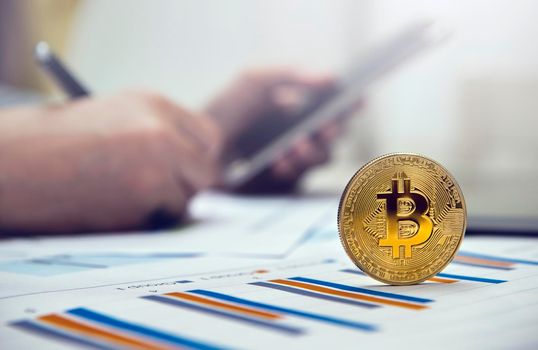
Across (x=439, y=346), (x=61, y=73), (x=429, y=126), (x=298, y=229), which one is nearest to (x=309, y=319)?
(x=439, y=346)

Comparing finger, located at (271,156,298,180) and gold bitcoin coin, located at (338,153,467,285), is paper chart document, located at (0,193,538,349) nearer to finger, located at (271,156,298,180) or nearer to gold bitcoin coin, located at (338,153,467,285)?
gold bitcoin coin, located at (338,153,467,285)

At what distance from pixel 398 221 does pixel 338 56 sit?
1.58 metres

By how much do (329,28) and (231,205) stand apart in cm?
107

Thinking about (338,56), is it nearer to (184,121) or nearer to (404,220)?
(184,121)

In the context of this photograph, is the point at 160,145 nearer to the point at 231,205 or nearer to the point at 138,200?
the point at 138,200

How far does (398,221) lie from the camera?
1.37ft

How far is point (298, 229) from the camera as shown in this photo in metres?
0.74

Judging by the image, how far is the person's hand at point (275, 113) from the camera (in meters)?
1.20

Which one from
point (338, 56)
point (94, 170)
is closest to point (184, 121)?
point (94, 170)

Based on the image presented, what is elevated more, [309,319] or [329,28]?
[329,28]

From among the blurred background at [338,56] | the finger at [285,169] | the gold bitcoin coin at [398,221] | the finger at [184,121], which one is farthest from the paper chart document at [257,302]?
the blurred background at [338,56]

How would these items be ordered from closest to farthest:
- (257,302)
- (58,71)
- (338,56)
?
(257,302), (58,71), (338,56)

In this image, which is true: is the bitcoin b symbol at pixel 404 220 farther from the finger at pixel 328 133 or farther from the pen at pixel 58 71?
the finger at pixel 328 133

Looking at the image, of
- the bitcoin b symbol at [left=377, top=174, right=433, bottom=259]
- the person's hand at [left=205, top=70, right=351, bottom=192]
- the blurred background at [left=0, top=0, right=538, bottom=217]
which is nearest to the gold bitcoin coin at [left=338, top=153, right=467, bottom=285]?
the bitcoin b symbol at [left=377, top=174, right=433, bottom=259]
